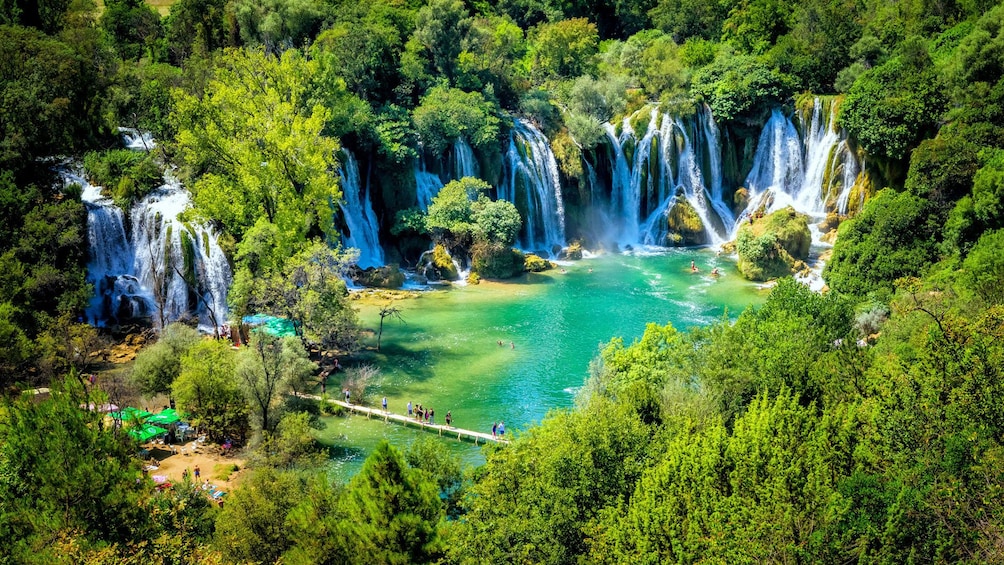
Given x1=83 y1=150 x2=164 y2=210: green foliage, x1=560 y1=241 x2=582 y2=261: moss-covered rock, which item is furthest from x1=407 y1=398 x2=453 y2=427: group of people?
x1=560 y1=241 x2=582 y2=261: moss-covered rock

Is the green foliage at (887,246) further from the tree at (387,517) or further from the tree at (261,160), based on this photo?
the tree at (387,517)

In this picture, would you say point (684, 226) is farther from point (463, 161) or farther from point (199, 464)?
point (199, 464)

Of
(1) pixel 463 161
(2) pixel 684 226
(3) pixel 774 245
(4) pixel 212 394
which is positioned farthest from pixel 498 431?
(2) pixel 684 226

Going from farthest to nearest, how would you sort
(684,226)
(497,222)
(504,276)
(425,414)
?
(684,226) → (504,276) → (497,222) → (425,414)

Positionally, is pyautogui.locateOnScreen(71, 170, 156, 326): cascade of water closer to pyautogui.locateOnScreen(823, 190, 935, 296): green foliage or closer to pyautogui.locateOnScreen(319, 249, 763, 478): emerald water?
pyautogui.locateOnScreen(319, 249, 763, 478): emerald water

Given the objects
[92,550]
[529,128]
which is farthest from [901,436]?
[529,128]
